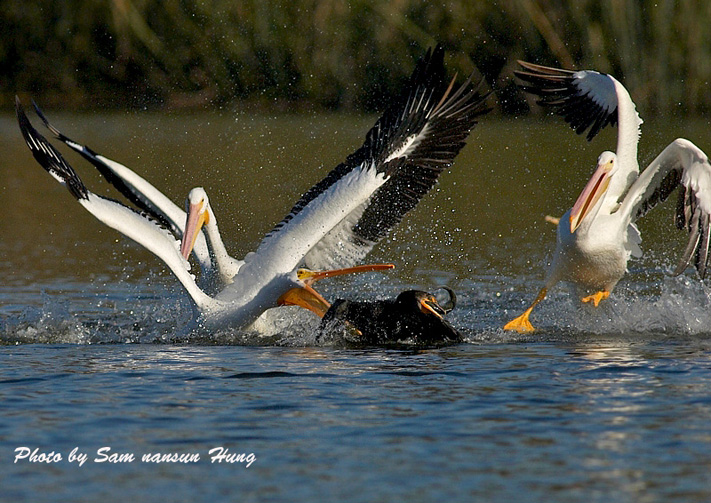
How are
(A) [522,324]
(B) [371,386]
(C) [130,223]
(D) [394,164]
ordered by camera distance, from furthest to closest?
1. (A) [522,324]
2. (D) [394,164]
3. (C) [130,223]
4. (B) [371,386]

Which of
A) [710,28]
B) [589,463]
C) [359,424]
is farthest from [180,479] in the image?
[710,28]

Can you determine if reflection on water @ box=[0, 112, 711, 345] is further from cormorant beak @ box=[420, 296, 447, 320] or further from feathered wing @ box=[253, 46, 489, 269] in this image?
feathered wing @ box=[253, 46, 489, 269]

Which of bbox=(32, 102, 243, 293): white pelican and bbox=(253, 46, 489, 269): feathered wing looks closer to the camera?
bbox=(253, 46, 489, 269): feathered wing

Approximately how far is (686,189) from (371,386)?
283 centimetres

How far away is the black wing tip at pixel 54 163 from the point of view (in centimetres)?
747

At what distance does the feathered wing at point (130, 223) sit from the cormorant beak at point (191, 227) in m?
0.05

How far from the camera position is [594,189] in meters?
8.02

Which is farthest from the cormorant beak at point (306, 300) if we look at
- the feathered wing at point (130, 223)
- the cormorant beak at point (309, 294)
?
the feathered wing at point (130, 223)

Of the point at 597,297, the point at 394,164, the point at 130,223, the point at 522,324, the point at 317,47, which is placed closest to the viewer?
the point at 130,223

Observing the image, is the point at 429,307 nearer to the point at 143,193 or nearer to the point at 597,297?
the point at 597,297

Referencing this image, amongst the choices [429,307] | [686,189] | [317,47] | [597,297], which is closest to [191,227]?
[429,307]

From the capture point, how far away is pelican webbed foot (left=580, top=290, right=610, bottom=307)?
325 inches

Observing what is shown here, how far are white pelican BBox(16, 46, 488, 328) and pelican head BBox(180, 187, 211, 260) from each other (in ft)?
0.05

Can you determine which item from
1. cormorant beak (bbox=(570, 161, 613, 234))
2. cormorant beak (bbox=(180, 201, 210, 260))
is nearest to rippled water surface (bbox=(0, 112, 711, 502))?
cormorant beak (bbox=(180, 201, 210, 260))
